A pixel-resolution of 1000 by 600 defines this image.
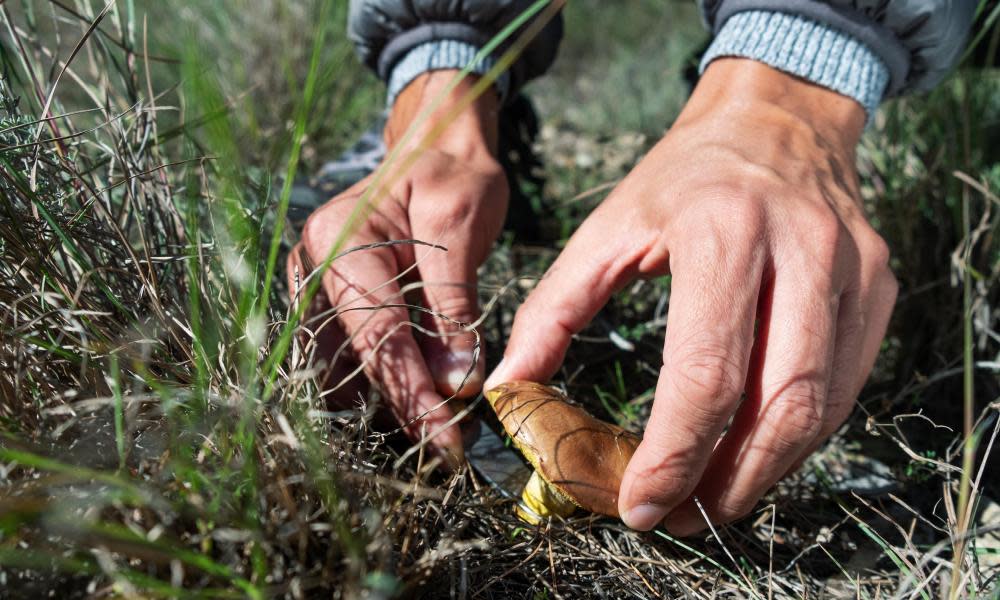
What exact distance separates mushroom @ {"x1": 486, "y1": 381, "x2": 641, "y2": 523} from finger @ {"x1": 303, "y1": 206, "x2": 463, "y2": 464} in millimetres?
105

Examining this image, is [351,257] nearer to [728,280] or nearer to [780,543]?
[728,280]

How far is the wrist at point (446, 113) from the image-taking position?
1.50 m

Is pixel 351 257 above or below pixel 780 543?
above

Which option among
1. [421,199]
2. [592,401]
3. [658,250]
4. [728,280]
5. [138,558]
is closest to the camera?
[138,558]

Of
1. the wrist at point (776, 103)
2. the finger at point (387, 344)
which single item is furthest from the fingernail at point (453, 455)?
the wrist at point (776, 103)

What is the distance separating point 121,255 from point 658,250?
0.86 meters

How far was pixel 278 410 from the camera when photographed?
85cm

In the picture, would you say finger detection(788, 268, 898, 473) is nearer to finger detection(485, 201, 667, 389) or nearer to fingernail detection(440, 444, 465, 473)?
finger detection(485, 201, 667, 389)

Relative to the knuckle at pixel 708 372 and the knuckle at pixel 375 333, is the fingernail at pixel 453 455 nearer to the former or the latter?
the knuckle at pixel 375 333

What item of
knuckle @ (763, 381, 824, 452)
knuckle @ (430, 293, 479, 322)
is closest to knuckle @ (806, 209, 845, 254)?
knuckle @ (763, 381, 824, 452)

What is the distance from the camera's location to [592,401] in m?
1.44

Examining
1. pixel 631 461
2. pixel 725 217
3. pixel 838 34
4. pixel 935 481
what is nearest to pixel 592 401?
pixel 631 461

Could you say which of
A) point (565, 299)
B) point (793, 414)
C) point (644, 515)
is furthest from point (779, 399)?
point (565, 299)

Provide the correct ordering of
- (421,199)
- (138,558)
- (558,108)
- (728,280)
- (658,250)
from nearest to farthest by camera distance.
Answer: (138,558), (728,280), (658,250), (421,199), (558,108)
